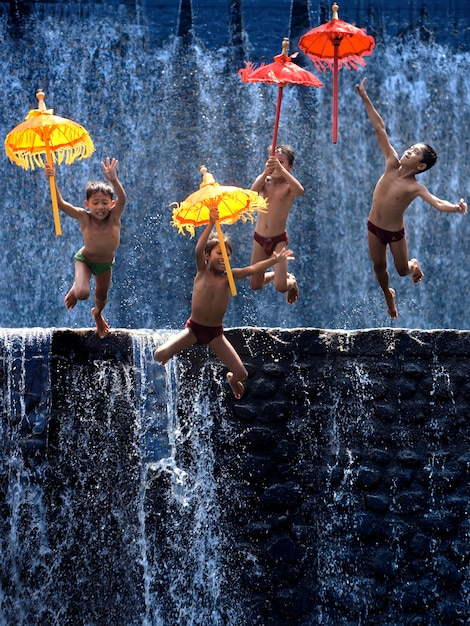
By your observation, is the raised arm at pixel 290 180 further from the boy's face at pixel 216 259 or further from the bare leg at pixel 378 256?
the boy's face at pixel 216 259

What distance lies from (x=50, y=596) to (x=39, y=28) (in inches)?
271

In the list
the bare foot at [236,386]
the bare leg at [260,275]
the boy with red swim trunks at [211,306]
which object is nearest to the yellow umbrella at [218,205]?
the boy with red swim trunks at [211,306]

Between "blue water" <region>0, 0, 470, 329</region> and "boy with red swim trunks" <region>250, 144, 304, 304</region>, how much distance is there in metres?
3.30

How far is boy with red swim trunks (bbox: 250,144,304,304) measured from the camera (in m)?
9.83

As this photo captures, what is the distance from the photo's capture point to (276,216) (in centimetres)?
995

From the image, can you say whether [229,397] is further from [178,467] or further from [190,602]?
[190,602]

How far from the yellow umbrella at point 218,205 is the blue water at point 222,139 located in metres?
4.71

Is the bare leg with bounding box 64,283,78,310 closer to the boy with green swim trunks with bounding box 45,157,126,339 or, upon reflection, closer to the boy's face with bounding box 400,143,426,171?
the boy with green swim trunks with bounding box 45,157,126,339

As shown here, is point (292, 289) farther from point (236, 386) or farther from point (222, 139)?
point (222, 139)

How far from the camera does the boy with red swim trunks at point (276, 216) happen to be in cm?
983

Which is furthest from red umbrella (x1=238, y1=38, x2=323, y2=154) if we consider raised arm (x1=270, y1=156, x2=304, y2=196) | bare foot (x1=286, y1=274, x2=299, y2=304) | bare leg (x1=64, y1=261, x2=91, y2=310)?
bare leg (x1=64, y1=261, x2=91, y2=310)

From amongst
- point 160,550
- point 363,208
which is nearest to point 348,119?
point 363,208

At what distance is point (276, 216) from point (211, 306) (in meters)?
1.56

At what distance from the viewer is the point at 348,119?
45.8 ft
